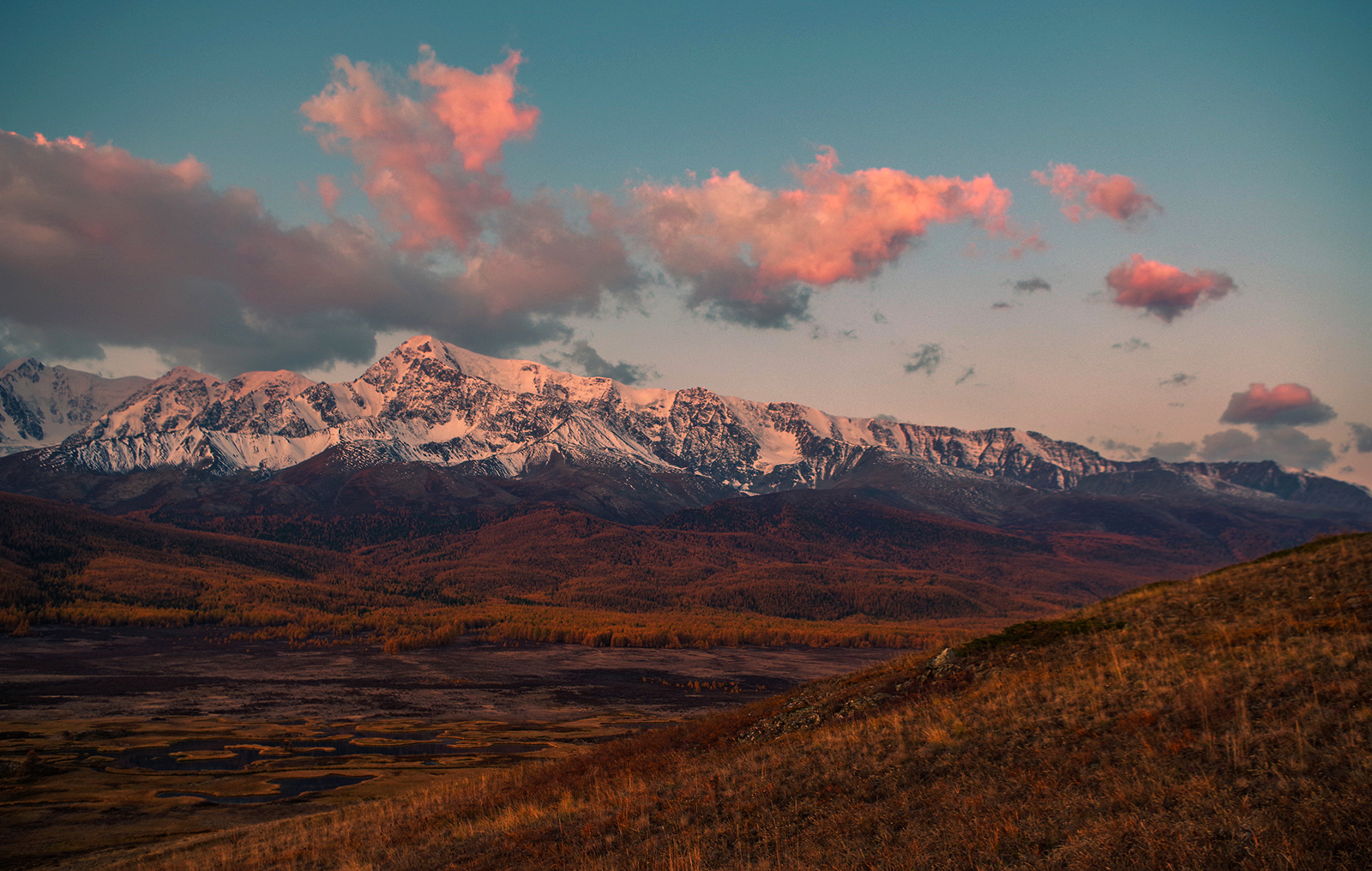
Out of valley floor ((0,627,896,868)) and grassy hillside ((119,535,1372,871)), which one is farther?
valley floor ((0,627,896,868))

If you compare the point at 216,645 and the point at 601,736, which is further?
the point at 216,645

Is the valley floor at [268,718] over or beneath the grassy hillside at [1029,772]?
beneath

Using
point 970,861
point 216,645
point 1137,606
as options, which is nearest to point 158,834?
point 970,861

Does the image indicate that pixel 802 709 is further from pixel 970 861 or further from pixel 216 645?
pixel 216 645

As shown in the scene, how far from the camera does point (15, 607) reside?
169250 mm

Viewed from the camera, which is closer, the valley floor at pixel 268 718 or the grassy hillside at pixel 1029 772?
the grassy hillside at pixel 1029 772

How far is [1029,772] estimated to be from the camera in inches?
549

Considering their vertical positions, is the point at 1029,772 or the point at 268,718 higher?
the point at 1029,772

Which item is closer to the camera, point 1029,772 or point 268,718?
point 1029,772

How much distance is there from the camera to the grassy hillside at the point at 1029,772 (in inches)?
417

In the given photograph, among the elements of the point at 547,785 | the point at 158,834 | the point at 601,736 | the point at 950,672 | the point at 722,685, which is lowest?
the point at 722,685

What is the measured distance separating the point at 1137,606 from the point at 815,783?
16.6 m

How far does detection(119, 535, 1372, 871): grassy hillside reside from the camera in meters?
10.6

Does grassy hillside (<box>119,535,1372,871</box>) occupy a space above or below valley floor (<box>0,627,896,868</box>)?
above
